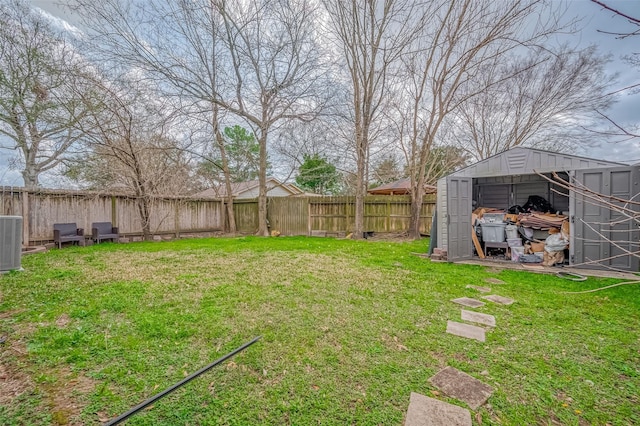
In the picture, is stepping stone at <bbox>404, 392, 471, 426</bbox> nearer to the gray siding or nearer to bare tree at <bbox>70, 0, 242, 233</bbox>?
the gray siding

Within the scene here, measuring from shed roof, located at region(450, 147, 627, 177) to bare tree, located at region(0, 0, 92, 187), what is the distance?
10913mm

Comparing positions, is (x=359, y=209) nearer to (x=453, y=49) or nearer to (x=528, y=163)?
(x=528, y=163)

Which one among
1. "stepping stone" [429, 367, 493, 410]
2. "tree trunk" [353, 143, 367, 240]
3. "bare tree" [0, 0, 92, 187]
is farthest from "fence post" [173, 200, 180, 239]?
"stepping stone" [429, 367, 493, 410]

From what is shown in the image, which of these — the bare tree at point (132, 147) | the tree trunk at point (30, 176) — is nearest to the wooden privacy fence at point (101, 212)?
the bare tree at point (132, 147)

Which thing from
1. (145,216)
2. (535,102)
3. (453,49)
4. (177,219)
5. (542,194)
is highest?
(453,49)

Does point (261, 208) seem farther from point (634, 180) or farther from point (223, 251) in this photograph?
point (634, 180)

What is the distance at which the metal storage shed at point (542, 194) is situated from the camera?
15.5ft

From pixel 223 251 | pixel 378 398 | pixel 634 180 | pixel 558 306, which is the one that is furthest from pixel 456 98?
pixel 378 398

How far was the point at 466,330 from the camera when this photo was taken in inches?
104

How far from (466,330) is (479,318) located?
0.38 meters

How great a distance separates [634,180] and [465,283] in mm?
3444

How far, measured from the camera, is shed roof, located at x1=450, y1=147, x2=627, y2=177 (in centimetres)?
497

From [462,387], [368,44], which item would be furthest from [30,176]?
[462,387]

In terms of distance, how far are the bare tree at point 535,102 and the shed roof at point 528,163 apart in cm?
447
